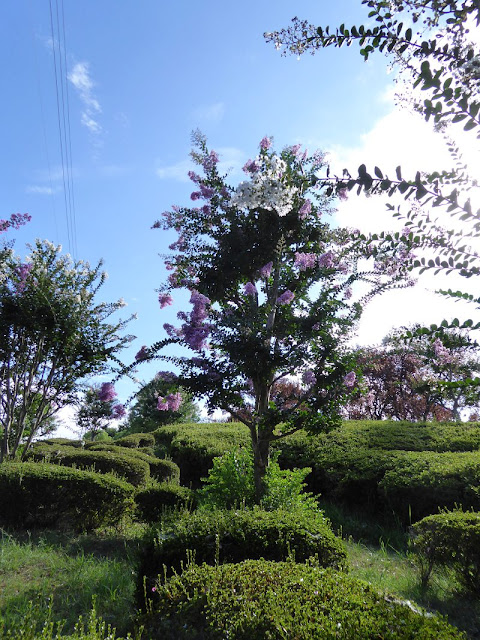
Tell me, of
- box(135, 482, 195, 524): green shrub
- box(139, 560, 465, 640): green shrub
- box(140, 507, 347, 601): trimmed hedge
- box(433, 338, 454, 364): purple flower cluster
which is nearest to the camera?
box(139, 560, 465, 640): green shrub

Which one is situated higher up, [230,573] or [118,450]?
[118,450]

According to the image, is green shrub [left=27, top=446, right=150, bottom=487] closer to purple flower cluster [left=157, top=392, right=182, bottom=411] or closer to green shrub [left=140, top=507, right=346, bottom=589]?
purple flower cluster [left=157, top=392, right=182, bottom=411]

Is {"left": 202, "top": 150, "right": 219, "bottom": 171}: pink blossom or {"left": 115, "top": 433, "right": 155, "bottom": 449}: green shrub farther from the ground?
{"left": 202, "top": 150, "right": 219, "bottom": 171}: pink blossom

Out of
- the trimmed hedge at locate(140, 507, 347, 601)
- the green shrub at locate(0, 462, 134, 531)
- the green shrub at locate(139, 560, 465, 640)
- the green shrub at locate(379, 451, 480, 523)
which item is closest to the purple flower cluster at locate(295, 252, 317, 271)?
the trimmed hedge at locate(140, 507, 347, 601)

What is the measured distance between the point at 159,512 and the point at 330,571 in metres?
3.77

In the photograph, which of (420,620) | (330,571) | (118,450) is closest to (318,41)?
(420,620)

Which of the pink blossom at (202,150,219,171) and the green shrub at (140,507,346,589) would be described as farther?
the pink blossom at (202,150,219,171)

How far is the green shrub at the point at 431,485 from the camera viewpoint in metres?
5.49

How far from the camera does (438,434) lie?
27.3 feet

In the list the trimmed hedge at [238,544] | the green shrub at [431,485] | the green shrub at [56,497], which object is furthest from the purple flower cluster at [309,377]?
the green shrub at [56,497]

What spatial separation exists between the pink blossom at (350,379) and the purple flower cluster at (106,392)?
5.26m

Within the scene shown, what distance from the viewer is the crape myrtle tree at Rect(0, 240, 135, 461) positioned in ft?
26.2

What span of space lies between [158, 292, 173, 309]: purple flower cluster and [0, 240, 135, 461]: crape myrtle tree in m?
2.96

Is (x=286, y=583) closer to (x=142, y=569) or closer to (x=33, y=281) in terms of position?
(x=142, y=569)
